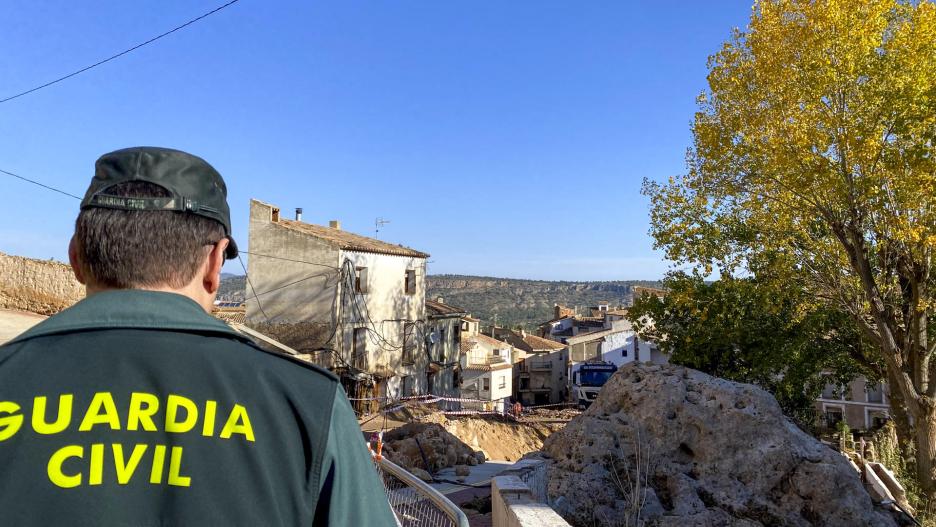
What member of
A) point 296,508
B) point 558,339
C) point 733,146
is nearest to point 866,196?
point 733,146

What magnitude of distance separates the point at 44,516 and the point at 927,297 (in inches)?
557

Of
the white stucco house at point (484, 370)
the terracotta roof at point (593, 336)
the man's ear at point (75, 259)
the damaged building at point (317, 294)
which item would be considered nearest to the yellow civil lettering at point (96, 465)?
the man's ear at point (75, 259)

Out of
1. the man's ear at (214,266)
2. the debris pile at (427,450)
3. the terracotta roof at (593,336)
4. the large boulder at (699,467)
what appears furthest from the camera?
the terracotta roof at (593,336)

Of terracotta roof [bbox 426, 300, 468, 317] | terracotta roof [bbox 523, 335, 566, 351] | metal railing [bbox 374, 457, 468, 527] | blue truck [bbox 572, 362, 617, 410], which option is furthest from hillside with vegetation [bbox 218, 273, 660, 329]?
metal railing [bbox 374, 457, 468, 527]

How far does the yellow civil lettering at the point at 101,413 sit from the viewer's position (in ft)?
3.80

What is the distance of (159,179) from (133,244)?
16 centimetres

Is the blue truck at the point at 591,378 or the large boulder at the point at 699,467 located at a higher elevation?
the large boulder at the point at 699,467

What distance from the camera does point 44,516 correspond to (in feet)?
3.66

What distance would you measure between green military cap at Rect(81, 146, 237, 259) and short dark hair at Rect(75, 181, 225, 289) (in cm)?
1

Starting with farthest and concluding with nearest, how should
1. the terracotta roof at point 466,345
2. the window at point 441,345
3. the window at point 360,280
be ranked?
the terracotta roof at point 466,345 → the window at point 441,345 → the window at point 360,280

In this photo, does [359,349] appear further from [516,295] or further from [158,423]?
[516,295]

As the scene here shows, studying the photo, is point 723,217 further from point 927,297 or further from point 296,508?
point 296,508

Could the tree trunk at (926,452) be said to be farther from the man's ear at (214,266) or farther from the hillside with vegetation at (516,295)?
the hillside with vegetation at (516,295)

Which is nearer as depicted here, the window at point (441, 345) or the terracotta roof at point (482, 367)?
the window at point (441, 345)
